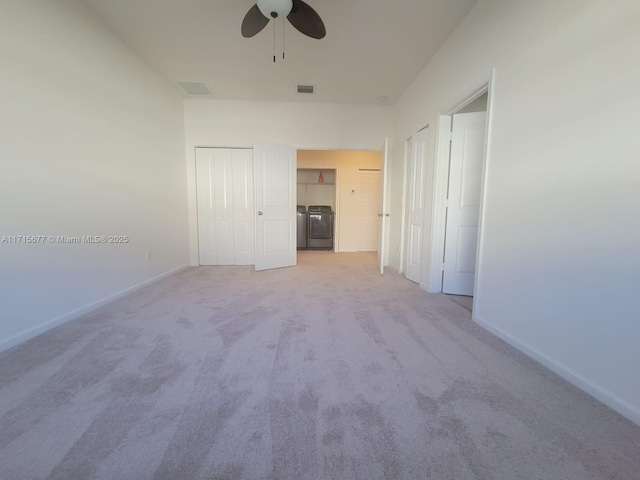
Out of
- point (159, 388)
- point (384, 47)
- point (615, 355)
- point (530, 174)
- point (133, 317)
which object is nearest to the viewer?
point (615, 355)

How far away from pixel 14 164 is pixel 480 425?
319 cm

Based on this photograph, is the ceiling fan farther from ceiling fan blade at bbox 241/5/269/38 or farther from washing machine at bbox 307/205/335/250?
washing machine at bbox 307/205/335/250

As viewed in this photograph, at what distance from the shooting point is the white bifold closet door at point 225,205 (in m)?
4.28

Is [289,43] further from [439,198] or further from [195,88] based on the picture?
[439,198]

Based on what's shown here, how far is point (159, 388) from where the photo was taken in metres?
1.32

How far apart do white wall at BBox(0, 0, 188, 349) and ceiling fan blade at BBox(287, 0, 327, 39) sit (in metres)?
1.91

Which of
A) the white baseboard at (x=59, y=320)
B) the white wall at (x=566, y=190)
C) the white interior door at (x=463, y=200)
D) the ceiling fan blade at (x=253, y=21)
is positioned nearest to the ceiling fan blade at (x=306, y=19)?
the ceiling fan blade at (x=253, y=21)

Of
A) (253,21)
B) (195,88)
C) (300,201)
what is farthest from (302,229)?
(253,21)

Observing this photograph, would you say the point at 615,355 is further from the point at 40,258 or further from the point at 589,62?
the point at 40,258

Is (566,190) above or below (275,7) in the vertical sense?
below

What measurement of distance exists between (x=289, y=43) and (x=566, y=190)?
9.39ft

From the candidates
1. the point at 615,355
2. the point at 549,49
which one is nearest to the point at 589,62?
the point at 549,49

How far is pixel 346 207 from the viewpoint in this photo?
5.89m

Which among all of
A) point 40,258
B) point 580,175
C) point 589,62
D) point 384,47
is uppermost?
point 384,47
